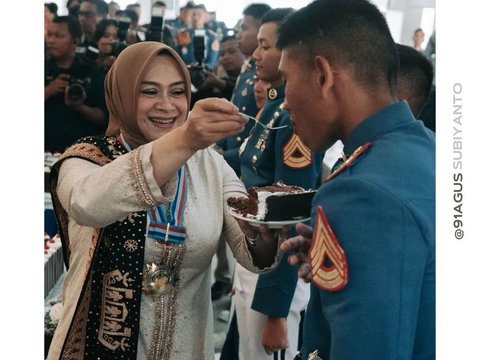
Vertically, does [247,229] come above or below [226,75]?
below

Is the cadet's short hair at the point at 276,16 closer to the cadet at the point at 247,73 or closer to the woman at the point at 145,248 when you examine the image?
the cadet at the point at 247,73

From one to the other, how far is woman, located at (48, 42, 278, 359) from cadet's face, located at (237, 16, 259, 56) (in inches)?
69.4

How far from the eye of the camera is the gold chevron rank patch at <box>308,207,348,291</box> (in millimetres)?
708

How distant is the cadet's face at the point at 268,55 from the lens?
198cm

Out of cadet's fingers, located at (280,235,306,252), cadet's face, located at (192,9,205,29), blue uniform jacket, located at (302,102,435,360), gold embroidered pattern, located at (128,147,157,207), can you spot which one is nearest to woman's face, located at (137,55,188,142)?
gold embroidered pattern, located at (128,147,157,207)

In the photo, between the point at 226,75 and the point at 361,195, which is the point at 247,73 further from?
the point at 361,195

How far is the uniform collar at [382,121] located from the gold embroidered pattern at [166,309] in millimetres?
452

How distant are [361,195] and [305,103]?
0.68 ft

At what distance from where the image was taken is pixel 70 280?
117cm

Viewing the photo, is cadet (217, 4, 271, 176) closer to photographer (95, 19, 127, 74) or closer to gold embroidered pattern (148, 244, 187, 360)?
photographer (95, 19, 127, 74)

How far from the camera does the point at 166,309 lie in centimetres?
115

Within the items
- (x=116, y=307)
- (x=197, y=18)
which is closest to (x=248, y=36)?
(x=116, y=307)
